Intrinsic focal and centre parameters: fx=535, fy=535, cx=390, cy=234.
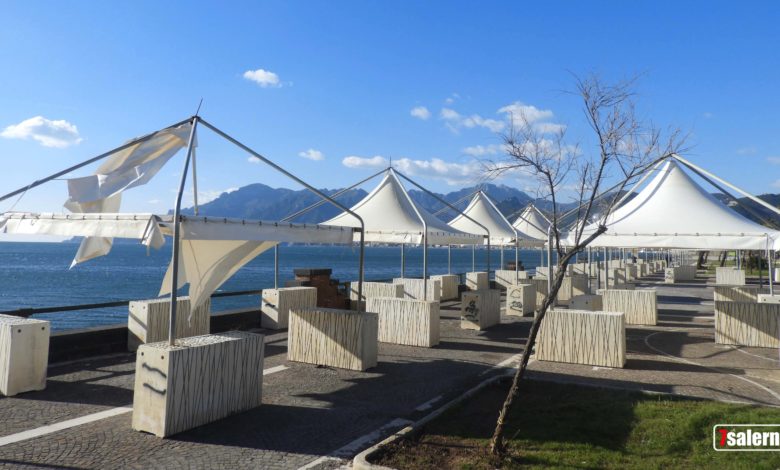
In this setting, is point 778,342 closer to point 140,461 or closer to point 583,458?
point 583,458

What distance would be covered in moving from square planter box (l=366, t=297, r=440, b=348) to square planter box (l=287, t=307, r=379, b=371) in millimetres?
2293

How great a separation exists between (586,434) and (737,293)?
1223cm

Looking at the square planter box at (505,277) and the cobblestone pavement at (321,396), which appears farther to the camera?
the square planter box at (505,277)

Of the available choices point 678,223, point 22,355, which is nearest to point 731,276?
point 678,223

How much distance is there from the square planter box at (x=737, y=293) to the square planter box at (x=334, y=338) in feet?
37.2

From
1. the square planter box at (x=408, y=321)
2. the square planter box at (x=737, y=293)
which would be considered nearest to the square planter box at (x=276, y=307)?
the square planter box at (x=408, y=321)

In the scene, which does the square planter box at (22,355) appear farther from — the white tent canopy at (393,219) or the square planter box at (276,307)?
the white tent canopy at (393,219)

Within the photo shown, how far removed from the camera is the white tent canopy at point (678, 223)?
11312 millimetres

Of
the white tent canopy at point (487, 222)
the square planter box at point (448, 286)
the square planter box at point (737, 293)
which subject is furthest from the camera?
the square planter box at point (448, 286)

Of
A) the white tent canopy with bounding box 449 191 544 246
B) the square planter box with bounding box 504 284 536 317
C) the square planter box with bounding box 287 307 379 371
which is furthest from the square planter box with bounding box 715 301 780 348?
the white tent canopy with bounding box 449 191 544 246

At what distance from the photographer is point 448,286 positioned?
20.6 metres

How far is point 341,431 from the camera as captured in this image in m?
5.84

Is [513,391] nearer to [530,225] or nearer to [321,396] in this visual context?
[321,396]

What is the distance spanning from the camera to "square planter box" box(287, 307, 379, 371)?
8797 millimetres
